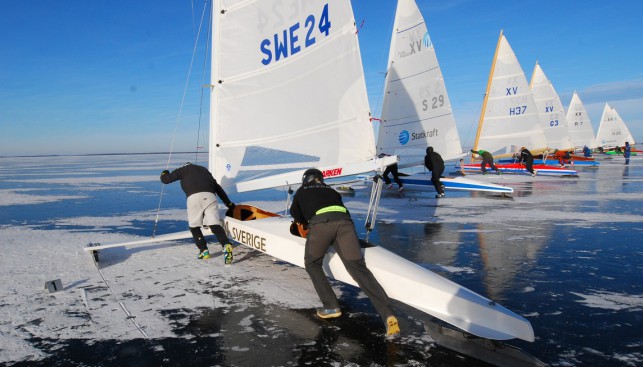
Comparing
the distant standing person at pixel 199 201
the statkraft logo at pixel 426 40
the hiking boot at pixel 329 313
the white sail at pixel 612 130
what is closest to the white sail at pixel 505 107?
the statkraft logo at pixel 426 40

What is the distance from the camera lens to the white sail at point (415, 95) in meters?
14.1

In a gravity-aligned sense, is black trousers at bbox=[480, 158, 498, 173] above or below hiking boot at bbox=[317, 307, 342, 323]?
above

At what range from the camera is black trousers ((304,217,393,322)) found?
3.89m

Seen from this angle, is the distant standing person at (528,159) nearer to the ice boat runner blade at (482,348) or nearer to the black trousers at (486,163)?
the black trousers at (486,163)

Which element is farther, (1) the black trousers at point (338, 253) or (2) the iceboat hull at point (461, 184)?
(2) the iceboat hull at point (461, 184)

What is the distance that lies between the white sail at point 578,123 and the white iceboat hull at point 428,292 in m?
40.2

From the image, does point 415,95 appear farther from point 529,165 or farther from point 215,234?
point 215,234

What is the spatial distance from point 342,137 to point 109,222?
595cm

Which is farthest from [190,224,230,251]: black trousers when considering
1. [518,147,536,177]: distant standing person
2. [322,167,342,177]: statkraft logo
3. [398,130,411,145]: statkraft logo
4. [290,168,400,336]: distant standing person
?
[518,147,536,177]: distant standing person

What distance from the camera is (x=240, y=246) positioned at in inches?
277

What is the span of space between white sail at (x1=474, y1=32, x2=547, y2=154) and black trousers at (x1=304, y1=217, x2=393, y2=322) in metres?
17.1

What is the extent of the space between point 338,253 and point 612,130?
1987 inches

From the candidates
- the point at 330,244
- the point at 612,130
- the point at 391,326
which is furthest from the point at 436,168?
the point at 612,130

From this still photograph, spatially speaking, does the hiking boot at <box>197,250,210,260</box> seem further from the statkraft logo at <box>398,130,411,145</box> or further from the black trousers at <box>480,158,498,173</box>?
the black trousers at <box>480,158,498,173</box>
